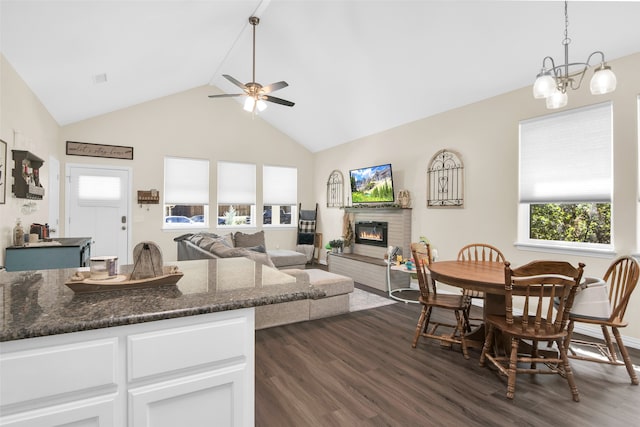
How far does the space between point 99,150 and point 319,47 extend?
4446 mm

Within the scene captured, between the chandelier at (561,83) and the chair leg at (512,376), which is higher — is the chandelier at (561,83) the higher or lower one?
the higher one

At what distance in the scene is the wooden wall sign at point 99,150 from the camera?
5.87m

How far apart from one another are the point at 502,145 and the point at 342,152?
3.64 meters

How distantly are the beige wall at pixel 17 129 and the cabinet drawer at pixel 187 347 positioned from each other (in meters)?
3.17

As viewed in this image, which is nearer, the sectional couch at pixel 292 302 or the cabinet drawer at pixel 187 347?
the cabinet drawer at pixel 187 347

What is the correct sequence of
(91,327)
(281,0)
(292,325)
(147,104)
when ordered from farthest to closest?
(147,104) → (281,0) → (292,325) → (91,327)

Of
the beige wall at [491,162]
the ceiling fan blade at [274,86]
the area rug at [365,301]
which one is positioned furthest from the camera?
the area rug at [365,301]

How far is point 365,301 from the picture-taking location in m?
4.60

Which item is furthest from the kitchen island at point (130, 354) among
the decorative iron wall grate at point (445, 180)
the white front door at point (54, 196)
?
the white front door at point (54, 196)

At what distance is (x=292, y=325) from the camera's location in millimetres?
3674

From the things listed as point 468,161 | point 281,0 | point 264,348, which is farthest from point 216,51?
point 264,348

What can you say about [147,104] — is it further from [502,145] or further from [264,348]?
[502,145]

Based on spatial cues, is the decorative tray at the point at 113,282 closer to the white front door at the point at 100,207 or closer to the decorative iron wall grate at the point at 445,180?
the decorative iron wall grate at the point at 445,180

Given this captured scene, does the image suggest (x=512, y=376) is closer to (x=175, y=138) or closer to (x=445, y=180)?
(x=445, y=180)
